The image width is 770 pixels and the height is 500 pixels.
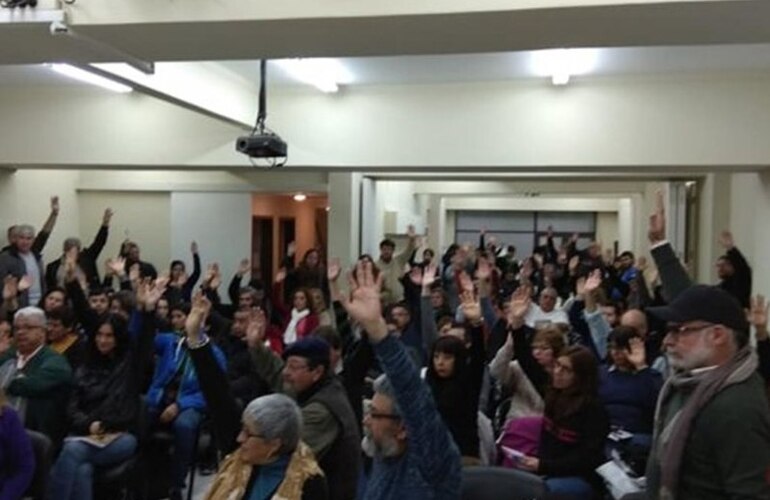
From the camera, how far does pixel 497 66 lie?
20.1 feet

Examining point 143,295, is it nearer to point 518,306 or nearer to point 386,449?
point 518,306

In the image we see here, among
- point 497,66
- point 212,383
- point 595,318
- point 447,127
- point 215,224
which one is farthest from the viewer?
point 215,224

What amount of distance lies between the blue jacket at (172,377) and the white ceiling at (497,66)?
2.24 m

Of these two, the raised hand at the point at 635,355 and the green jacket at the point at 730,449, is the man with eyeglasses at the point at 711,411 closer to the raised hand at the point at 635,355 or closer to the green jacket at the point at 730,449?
the green jacket at the point at 730,449

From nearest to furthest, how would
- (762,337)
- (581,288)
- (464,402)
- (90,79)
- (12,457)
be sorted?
(12,457), (464,402), (762,337), (581,288), (90,79)

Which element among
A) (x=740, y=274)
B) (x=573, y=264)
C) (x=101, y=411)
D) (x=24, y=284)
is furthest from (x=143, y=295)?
(x=573, y=264)

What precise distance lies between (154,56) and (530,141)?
11.8 feet

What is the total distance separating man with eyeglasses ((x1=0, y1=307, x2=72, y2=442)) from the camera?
161 inches

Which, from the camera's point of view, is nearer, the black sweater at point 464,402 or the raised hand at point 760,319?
the black sweater at point 464,402

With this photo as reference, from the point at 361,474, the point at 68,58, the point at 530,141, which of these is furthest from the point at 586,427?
the point at 530,141

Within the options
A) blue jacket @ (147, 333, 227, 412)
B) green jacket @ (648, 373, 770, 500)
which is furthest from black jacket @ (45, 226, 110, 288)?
green jacket @ (648, 373, 770, 500)

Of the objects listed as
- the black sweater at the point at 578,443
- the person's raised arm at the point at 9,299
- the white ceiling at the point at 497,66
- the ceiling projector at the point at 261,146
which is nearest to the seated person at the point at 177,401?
the person's raised arm at the point at 9,299

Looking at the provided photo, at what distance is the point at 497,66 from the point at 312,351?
13.0 feet

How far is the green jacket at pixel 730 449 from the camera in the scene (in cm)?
184
